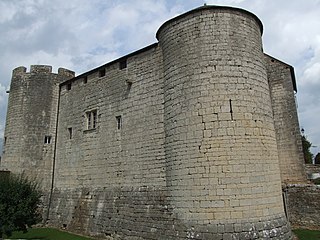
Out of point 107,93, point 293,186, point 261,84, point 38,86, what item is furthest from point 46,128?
point 293,186

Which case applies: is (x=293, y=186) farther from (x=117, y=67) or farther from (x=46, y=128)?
(x=46, y=128)

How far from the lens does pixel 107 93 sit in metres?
12.3

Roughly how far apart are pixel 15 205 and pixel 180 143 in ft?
20.2

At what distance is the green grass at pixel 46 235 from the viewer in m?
11.0

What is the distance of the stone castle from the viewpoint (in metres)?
7.78

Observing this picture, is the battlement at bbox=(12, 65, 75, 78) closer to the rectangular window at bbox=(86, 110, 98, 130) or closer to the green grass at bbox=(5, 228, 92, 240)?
the rectangular window at bbox=(86, 110, 98, 130)

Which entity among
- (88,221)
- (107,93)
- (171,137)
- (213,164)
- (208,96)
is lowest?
(88,221)

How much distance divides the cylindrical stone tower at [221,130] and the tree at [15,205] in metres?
5.20

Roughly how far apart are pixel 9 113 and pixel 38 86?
215cm

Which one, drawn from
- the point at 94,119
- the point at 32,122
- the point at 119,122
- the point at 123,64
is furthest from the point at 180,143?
the point at 32,122

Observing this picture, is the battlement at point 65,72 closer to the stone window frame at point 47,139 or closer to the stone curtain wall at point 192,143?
the stone window frame at point 47,139

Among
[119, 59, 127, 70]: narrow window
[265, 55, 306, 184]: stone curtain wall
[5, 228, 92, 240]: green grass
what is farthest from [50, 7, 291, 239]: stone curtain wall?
[265, 55, 306, 184]: stone curtain wall

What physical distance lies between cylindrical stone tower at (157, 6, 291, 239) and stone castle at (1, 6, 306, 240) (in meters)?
0.03

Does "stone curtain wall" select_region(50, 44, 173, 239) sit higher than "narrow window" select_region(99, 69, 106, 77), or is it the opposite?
"narrow window" select_region(99, 69, 106, 77)
